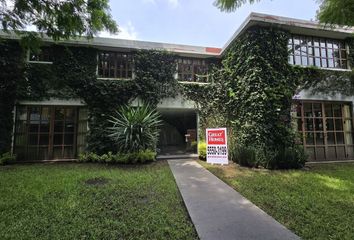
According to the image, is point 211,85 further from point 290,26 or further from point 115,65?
point 115,65

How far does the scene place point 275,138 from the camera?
7215 millimetres

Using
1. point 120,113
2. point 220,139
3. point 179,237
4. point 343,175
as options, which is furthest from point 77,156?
point 343,175

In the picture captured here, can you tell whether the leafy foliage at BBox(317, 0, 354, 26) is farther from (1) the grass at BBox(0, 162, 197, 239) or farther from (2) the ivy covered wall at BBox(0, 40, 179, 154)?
(2) the ivy covered wall at BBox(0, 40, 179, 154)

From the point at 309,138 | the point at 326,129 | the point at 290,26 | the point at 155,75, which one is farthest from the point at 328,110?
the point at 155,75

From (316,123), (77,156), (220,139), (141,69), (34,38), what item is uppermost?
(141,69)

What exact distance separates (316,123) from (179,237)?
27.0 ft

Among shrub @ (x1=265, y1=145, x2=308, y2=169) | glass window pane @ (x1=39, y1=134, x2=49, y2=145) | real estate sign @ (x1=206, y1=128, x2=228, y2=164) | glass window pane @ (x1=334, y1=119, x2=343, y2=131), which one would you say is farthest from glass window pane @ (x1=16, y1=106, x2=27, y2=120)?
glass window pane @ (x1=334, y1=119, x2=343, y2=131)

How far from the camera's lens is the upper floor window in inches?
334

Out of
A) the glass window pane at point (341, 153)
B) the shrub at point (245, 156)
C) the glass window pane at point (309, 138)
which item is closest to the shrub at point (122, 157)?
the shrub at point (245, 156)

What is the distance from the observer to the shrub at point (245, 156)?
698 centimetres

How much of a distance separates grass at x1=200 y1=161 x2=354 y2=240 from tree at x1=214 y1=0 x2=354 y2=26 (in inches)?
121

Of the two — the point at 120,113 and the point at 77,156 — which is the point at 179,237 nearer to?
the point at 120,113

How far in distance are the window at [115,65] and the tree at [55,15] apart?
17.5 feet

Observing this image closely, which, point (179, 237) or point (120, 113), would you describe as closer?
point (179, 237)
